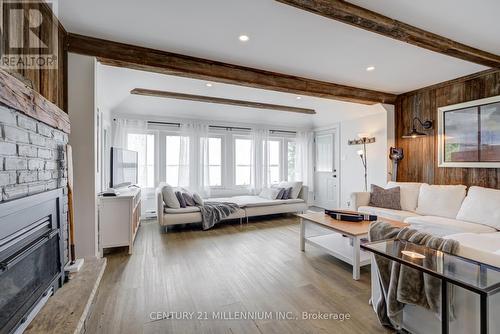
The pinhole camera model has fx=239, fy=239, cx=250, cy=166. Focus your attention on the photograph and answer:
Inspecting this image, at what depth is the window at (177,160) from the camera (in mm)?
5344

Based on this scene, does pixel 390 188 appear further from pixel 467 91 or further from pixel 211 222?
pixel 211 222

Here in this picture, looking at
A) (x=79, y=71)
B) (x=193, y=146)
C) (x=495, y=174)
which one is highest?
(x=79, y=71)

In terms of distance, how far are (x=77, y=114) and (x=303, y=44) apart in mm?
2518

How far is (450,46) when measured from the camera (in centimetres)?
258

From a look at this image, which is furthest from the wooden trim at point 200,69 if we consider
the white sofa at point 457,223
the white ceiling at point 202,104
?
the white sofa at point 457,223

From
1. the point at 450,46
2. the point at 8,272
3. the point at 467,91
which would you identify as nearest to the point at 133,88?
the point at 8,272

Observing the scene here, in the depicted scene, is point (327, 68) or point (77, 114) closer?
point (77, 114)

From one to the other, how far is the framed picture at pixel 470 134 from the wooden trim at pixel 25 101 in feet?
16.5

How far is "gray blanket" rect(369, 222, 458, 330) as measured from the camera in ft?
4.76

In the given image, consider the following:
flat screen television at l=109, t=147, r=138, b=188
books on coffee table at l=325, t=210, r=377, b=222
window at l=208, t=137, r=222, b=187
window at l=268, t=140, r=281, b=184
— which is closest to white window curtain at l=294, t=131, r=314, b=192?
window at l=268, t=140, r=281, b=184

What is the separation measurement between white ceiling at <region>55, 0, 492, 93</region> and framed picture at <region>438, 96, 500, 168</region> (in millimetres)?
597

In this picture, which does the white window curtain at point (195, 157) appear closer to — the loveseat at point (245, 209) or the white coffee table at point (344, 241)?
the loveseat at point (245, 209)

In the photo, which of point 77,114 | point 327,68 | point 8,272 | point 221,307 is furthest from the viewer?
point 327,68

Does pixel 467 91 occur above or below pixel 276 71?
below
